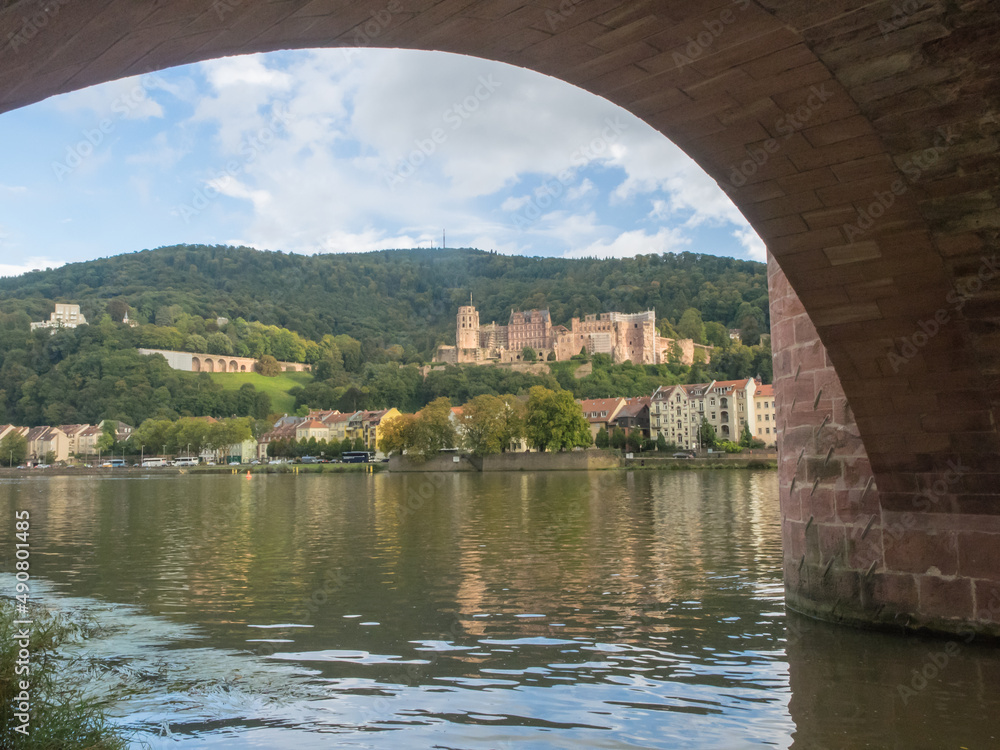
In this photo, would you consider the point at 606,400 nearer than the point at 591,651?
No

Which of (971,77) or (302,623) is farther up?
(971,77)

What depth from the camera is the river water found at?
6535 mm

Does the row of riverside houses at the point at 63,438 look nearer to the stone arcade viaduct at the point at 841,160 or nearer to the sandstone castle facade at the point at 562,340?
the sandstone castle facade at the point at 562,340

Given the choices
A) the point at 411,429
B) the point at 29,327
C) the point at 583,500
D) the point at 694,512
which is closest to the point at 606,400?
the point at 411,429

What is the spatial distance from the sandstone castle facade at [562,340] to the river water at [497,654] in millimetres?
143158

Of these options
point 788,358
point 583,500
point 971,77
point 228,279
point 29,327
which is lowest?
point 583,500

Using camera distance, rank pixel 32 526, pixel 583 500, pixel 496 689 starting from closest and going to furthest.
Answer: pixel 496 689 < pixel 32 526 < pixel 583 500

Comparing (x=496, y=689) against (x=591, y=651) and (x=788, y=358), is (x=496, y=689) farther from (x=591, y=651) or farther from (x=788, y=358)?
(x=788, y=358)

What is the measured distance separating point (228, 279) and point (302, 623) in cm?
18397

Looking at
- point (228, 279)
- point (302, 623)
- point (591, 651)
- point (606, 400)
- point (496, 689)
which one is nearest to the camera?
point (496, 689)

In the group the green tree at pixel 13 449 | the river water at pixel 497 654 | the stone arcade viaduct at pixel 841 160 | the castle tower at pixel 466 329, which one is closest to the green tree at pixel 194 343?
the green tree at pixel 13 449

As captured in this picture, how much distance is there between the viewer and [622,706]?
23.2 ft

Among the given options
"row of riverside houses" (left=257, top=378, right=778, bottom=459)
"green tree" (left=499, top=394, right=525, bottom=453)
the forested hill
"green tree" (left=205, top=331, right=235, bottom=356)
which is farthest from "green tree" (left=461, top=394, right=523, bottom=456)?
"green tree" (left=205, top=331, right=235, bottom=356)

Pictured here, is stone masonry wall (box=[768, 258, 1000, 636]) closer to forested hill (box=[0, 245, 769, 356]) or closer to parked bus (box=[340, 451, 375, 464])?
parked bus (box=[340, 451, 375, 464])
